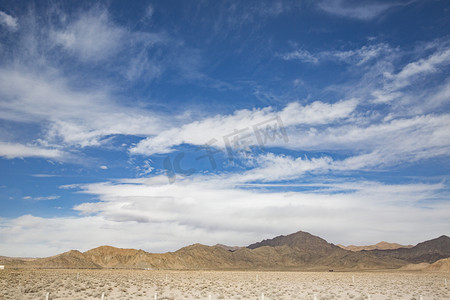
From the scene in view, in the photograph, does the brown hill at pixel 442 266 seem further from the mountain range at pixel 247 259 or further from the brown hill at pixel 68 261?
the brown hill at pixel 68 261

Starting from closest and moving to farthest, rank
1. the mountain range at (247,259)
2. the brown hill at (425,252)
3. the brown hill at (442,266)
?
1. the brown hill at (442,266)
2. the mountain range at (247,259)
3. the brown hill at (425,252)

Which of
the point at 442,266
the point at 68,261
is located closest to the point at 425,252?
the point at 442,266

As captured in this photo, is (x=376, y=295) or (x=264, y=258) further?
(x=264, y=258)

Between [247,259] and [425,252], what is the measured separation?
3239 inches

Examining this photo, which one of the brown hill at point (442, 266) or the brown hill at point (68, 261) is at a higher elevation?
the brown hill at point (68, 261)

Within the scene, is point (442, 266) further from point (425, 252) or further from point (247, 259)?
point (247, 259)

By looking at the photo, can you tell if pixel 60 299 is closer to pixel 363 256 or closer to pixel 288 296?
pixel 288 296

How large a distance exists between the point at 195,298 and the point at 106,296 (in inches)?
307

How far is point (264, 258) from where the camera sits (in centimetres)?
17000

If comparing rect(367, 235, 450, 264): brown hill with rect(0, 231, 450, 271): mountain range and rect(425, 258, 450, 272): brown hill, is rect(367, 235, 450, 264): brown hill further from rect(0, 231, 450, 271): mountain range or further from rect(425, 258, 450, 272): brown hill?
rect(425, 258, 450, 272): brown hill

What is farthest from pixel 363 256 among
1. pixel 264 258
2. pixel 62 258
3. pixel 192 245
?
pixel 62 258

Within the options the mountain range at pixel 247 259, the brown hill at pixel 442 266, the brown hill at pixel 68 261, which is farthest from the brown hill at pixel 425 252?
the brown hill at pixel 68 261

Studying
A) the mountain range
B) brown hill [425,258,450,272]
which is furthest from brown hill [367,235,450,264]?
brown hill [425,258,450,272]

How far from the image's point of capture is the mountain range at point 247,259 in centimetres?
13988
